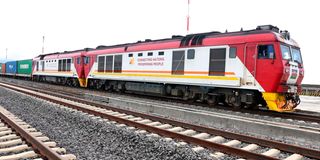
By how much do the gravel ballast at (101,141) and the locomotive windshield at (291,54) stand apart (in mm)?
7103

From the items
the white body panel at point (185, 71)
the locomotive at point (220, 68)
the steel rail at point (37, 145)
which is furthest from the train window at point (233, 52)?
the steel rail at point (37, 145)

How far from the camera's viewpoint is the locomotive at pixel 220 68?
36.6 ft

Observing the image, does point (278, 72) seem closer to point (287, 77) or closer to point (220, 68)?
point (287, 77)

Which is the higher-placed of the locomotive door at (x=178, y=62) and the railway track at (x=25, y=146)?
the locomotive door at (x=178, y=62)

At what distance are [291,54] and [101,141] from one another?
8.81m

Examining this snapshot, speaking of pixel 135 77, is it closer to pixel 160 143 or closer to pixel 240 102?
pixel 240 102

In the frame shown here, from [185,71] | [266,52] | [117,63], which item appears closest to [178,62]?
[185,71]

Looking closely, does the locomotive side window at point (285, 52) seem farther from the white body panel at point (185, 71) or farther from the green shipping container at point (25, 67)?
the green shipping container at point (25, 67)

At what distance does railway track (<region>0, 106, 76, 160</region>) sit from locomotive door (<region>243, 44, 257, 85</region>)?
Result: 8.19 m

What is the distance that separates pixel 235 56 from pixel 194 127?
550cm

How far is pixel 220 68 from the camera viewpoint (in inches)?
505

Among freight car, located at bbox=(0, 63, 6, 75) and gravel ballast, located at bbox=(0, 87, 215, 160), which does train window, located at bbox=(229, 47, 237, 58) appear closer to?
gravel ballast, located at bbox=(0, 87, 215, 160)

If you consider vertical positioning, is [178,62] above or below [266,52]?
below

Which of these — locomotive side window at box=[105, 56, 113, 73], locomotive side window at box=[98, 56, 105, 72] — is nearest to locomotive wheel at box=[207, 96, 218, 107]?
locomotive side window at box=[105, 56, 113, 73]
